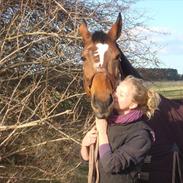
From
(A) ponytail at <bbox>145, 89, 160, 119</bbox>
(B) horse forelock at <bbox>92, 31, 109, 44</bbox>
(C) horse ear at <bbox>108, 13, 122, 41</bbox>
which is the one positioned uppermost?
(C) horse ear at <bbox>108, 13, 122, 41</bbox>

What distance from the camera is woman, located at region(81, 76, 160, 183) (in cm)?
288

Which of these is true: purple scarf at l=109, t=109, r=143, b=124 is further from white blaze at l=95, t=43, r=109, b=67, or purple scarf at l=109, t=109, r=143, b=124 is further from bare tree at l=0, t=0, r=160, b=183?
bare tree at l=0, t=0, r=160, b=183

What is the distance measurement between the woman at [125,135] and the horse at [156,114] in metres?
0.40

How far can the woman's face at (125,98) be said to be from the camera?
3.04 m

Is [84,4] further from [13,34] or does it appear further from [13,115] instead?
[13,115]

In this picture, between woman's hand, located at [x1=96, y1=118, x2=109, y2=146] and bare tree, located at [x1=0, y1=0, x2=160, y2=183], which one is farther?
bare tree, located at [x1=0, y1=0, x2=160, y2=183]

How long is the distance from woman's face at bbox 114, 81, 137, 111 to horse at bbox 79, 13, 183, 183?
378 millimetres

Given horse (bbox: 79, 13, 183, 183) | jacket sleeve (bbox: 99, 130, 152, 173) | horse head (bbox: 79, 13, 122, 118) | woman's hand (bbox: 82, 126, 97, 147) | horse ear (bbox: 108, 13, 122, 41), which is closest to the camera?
jacket sleeve (bbox: 99, 130, 152, 173)

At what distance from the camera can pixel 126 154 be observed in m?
2.88

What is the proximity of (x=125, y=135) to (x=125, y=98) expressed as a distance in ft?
0.78

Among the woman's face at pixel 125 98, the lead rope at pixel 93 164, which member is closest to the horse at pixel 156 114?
the woman's face at pixel 125 98

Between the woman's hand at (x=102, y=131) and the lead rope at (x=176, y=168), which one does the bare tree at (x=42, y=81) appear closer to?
the lead rope at (x=176, y=168)

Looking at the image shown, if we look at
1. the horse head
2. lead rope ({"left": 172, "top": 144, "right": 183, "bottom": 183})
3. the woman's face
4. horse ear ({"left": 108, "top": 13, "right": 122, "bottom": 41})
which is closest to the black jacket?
the woman's face

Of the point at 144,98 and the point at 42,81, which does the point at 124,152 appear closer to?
the point at 144,98
